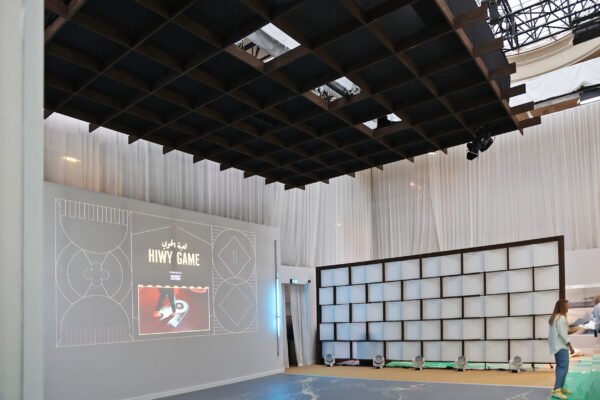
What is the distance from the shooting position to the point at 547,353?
1188 centimetres

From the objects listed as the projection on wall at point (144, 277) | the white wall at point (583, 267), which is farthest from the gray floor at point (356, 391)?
the white wall at point (583, 267)

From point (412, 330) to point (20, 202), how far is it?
14272 millimetres

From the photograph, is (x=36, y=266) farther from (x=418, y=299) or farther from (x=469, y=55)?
(x=418, y=299)

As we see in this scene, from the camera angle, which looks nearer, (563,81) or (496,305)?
(496,305)

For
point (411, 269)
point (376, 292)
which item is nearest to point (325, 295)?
point (376, 292)

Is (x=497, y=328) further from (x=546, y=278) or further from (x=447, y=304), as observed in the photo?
(x=546, y=278)

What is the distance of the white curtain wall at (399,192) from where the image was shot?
11.6 metres

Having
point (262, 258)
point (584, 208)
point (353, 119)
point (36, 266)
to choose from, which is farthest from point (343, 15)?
point (584, 208)

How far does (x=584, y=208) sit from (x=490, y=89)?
25.1 ft

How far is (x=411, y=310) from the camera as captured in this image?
566 inches

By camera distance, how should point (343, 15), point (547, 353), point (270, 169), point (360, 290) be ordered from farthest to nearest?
point (360, 290)
point (270, 169)
point (547, 353)
point (343, 15)

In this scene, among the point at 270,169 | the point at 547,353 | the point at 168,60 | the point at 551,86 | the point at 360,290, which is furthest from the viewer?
the point at 360,290

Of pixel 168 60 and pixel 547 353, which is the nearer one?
pixel 168 60

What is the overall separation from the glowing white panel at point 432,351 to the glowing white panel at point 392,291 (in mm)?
1511
